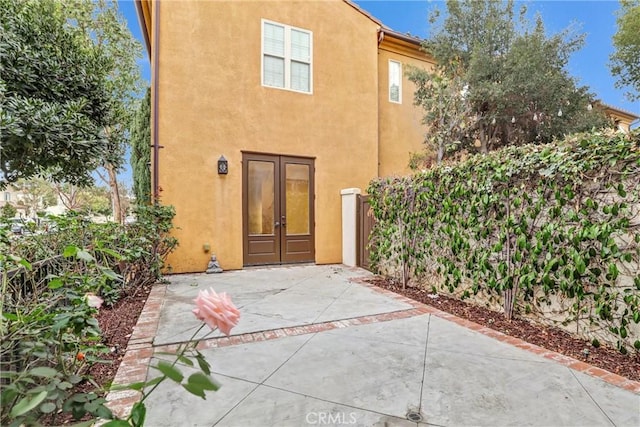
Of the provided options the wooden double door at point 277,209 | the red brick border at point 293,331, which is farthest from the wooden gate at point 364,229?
the red brick border at point 293,331

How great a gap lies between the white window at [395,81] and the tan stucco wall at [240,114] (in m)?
1.23

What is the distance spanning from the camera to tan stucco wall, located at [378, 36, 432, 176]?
32.2ft

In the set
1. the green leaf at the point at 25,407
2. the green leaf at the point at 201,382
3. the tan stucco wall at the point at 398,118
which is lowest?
the green leaf at the point at 25,407

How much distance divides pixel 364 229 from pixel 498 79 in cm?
612

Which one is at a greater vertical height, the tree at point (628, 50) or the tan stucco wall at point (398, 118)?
the tree at point (628, 50)

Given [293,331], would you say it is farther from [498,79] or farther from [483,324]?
[498,79]

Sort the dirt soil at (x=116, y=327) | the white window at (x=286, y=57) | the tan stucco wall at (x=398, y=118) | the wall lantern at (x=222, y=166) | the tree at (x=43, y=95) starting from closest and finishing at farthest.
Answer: the dirt soil at (x=116, y=327) < the tree at (x=43, y=95) < the wall lantern at (x=222, y=166) < the white window at (x=286, y=57) < the tan stucco wall at (x=398, y=118)

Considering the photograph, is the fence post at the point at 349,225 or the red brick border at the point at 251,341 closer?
the red brick border at the point at 251,341

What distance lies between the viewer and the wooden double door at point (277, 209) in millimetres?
7750

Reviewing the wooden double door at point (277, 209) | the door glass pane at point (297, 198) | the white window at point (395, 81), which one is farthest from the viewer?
the white window at point (395, 81)

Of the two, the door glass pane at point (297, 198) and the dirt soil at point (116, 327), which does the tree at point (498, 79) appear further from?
→ the dirt soil at point (116, 327)

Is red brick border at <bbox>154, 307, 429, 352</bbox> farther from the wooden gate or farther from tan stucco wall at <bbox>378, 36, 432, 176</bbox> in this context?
tan stucco wall at <bbox>378, 36, 432, 176</bbox>

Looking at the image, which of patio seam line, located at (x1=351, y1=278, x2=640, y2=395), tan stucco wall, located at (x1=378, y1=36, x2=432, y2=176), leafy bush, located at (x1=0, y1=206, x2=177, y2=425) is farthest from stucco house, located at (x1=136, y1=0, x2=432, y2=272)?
patio seam line, located at (x1=351, y1=278, x2=640, y2=395)

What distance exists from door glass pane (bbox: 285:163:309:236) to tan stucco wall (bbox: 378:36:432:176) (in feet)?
8.82
